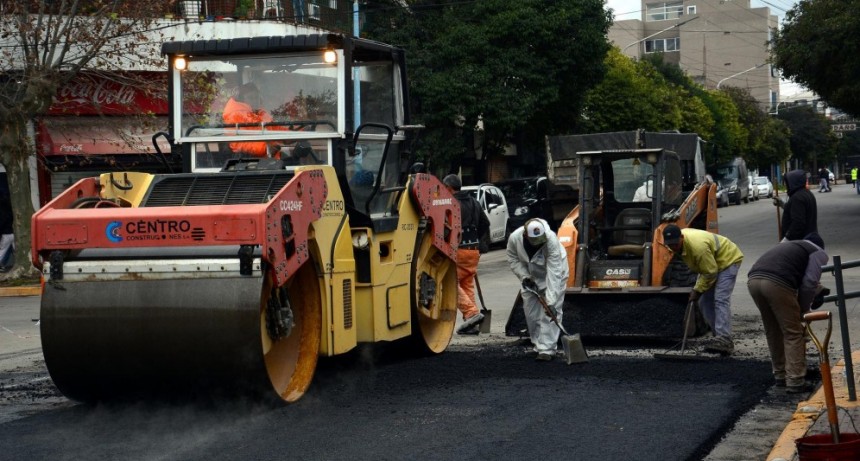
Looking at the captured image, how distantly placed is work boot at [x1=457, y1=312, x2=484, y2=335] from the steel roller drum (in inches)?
197

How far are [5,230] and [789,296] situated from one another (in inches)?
792

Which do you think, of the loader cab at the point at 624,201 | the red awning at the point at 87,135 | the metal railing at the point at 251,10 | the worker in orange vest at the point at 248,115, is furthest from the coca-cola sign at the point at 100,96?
the worker in orange vest at the point at 248,115

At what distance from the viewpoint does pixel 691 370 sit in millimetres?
9625

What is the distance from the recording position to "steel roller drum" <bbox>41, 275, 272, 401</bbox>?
749 cm

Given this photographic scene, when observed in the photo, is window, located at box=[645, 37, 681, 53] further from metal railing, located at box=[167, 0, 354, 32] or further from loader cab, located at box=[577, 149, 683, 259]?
loader cab, located at box=[577, 149, 683, 259]

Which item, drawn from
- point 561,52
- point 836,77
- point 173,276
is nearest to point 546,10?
point 561,52

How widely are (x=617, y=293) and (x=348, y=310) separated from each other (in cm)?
392

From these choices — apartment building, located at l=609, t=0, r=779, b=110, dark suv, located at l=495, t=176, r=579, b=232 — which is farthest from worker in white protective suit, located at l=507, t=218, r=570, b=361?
apartment building, located at l=609, t=0, r=779, b=110

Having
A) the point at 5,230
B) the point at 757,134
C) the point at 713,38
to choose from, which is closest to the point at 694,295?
the point at 5,230

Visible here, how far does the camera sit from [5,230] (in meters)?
25.0

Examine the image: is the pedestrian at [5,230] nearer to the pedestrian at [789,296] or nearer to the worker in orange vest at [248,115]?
the worker in orange vest at [248,115]

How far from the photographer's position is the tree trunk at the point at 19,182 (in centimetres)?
2058

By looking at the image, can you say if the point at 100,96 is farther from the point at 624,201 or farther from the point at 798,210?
the point at 798,210

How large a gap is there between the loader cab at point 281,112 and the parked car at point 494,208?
1659cm
